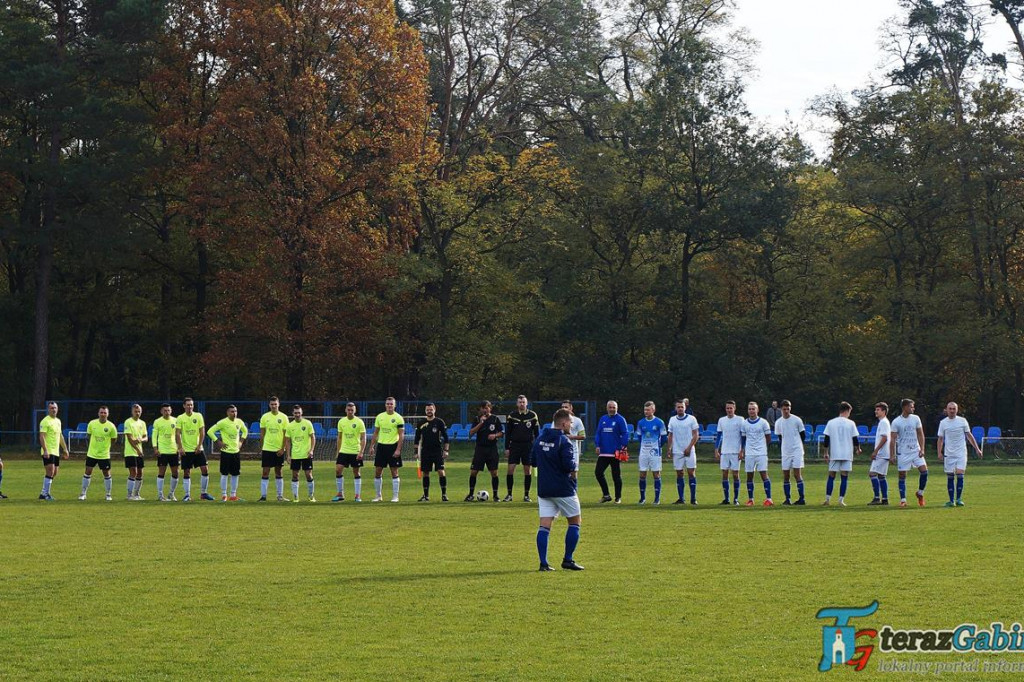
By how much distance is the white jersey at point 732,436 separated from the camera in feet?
87.1

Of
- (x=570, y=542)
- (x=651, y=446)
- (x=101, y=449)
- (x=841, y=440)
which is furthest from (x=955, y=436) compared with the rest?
(x=101, y=449)

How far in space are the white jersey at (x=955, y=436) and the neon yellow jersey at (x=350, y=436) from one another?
451 inches

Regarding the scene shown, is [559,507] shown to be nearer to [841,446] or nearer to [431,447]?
[841,446]

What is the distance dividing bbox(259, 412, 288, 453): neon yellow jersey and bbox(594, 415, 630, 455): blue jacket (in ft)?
20.8

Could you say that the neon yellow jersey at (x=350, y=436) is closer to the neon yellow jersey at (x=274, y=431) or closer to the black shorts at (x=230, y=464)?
the neon yellow jersey at (x=274, y=431)

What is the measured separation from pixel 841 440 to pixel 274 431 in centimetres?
1116

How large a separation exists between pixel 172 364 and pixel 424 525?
142 ft

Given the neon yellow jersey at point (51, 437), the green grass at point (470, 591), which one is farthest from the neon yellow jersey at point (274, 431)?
the neon yellow jersey at point (51, 437)

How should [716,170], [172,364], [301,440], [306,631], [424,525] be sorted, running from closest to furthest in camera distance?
[306,631]
[424,525]
[301,440]
[716,170]
[172,364]

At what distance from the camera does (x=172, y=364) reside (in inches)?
2470

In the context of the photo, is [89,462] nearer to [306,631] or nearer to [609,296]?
[306,631]

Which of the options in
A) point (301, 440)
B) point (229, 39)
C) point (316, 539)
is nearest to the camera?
point (316, 539)

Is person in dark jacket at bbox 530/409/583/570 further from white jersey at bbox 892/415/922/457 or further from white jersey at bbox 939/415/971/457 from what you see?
white jersey at bbox 939/415/971/457

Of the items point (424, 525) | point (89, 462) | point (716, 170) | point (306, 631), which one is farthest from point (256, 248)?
point (306, 631)
